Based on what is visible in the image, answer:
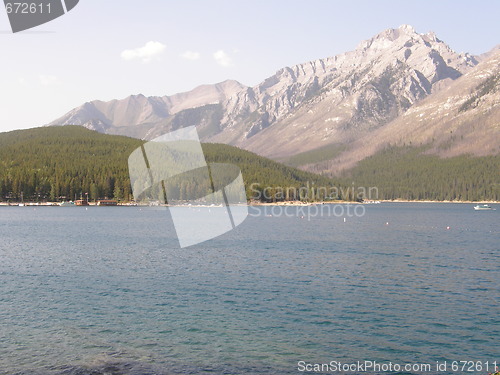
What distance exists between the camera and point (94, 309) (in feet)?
164

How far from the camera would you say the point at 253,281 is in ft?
213

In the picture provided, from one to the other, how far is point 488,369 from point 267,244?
76851 millimetres

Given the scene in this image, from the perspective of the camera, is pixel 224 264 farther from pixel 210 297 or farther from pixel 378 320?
pixel 378 320

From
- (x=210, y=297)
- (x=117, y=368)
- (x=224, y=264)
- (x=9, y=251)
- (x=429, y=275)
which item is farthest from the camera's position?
(x=9, y=251)

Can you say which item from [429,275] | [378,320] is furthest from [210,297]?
[429,275]

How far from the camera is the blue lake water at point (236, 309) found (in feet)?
123

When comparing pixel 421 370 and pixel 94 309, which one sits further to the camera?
pixel 94 309

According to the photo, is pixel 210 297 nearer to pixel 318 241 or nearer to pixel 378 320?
pixel 378 320

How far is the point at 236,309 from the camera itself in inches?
1997

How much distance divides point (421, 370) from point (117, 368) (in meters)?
22.4

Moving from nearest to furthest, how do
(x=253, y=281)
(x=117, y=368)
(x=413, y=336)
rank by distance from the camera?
(x=117, y=368) → (x=413, y=336) → (x=253, y=281)

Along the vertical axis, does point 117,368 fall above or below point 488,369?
above

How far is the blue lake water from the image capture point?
3734cm

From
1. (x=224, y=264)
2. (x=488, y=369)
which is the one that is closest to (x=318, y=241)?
(x=224, y=264)
